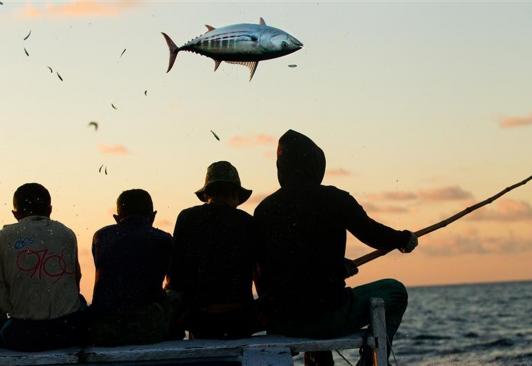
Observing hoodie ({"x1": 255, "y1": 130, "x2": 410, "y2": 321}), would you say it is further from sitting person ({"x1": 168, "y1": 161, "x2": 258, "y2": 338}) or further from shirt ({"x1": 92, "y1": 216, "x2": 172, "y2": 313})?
shirt ({"x1": 92, "y1": 216, "x2": 172, "y2": 313})

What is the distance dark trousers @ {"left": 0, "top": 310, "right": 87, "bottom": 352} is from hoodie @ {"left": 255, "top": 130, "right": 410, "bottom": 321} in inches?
52.2

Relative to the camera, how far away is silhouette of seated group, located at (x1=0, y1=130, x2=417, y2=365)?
7453 millimetres

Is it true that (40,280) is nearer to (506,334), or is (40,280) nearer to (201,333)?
(201,333)

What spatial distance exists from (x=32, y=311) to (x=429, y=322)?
185ft

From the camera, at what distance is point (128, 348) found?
729cm

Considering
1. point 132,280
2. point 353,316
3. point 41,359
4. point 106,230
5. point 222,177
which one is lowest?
point 41,359

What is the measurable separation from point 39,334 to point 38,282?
13.3 inches

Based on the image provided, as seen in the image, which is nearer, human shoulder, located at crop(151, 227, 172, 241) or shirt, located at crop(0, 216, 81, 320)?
shirt, located at crop(0, 216, 81, 320)

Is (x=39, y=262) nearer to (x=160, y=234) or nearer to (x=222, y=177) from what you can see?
(x=160, y=234)

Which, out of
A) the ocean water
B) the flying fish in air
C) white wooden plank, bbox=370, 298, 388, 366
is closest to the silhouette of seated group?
white wooden plank, bbox=370, 298, 388, 366

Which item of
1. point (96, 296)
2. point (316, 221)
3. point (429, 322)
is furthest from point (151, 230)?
point (429, 322)

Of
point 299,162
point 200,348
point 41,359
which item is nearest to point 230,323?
point 200,348

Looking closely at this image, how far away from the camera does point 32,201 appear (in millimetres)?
7562

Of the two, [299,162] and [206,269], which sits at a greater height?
[299,162]
